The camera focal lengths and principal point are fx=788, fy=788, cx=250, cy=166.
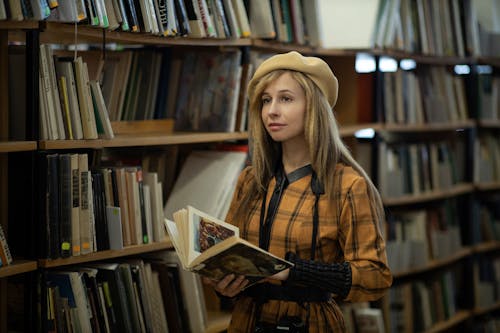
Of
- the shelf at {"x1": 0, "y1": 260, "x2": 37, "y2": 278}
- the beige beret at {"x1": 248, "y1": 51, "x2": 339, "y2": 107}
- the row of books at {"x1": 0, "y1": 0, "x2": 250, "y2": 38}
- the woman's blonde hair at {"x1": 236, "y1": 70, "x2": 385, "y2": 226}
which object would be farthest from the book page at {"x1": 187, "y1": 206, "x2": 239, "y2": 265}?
the row of books at {"x1": 0, "y1": 0, "x2": 250, "y2": 38}

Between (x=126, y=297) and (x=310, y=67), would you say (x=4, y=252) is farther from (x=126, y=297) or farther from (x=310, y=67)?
(x=310, y=67)

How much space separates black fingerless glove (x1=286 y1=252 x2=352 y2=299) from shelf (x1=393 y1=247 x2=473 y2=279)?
1.95m

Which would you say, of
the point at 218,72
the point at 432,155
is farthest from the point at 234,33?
the point at 432,155

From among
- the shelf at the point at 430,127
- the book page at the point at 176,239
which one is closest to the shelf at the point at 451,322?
the shelf at the point at 430,127

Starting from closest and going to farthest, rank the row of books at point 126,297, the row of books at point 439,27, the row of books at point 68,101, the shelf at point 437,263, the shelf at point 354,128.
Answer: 1. the row of books at point 68,101
2. the row of books at point 126,297
3. the shelf at point 354,128
4. the row of books at point 439,27
5. the shelf at point 437,263

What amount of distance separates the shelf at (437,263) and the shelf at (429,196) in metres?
0.33

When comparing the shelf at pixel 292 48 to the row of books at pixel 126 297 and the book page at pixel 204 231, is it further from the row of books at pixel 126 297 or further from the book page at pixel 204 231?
the book page at pixel 204 231

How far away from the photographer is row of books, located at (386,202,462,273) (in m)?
3.98

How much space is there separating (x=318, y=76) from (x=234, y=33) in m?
0.80

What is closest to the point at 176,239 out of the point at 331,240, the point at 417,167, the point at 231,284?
the point at 231,284

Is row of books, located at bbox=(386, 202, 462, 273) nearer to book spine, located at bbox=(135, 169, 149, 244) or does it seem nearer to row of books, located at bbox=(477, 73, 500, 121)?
row of books, located at bbox=(477, 73, 500, 121)

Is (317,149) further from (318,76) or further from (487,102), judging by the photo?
(487,102)

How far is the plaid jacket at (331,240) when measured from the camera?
208 cm

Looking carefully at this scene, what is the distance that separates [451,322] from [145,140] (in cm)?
250
